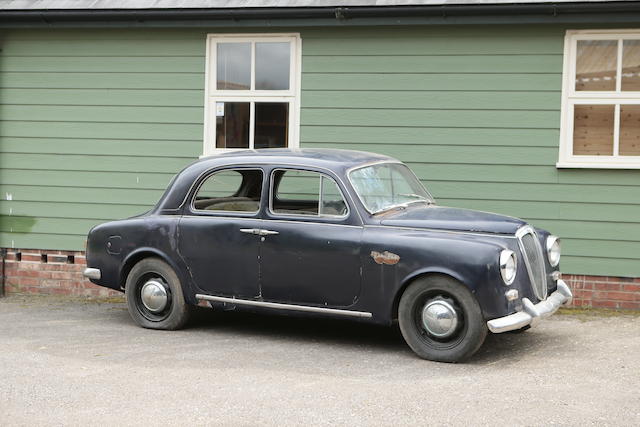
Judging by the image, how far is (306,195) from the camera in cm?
721

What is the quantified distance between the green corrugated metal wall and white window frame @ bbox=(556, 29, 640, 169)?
92mm

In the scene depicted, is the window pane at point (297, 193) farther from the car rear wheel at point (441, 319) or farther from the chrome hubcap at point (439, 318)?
the chrome hubcap at point (439, 318)

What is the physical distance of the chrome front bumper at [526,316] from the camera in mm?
6262

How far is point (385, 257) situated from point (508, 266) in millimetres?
950

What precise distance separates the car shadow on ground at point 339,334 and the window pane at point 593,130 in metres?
2.26

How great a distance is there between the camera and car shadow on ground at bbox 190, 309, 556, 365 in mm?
6945

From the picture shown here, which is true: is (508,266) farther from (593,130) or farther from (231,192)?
(593,130)

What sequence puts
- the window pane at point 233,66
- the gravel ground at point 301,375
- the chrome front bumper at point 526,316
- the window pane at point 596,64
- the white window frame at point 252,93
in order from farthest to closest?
the window pane at point 233,66, the white window frame at point 252,93, the window pane at point 596,64, the chrome front bumper at point 526,316, the gravel ground at point 301,375

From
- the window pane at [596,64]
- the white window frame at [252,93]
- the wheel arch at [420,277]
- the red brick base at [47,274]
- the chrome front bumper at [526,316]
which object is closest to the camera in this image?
the chrome front bumper at [526,316]

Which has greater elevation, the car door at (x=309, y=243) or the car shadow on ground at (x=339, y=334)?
A: the car door at (x=309, y=243)

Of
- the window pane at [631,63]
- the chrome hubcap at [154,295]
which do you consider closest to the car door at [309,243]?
the chrome hubcap at [154,295]

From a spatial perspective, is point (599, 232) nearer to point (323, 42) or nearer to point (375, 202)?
point (375, 202)

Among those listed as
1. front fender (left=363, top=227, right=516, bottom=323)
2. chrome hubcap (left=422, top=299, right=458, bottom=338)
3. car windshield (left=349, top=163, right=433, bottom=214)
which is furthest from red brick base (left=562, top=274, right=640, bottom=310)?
chrome hubcap (left=422, top=299, right=458, bottom=338)

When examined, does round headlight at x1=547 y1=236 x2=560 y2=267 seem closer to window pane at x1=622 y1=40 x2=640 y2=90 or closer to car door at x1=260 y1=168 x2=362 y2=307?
car door at x1=260 y1=168 x2=362 y2=307
